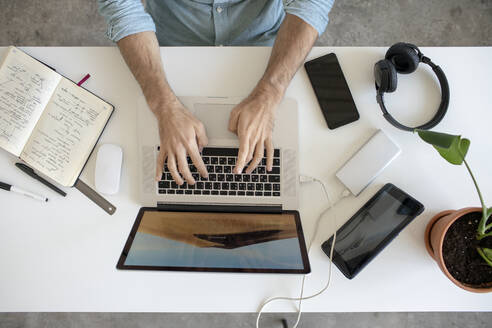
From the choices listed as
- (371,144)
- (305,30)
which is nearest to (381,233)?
(371,144)

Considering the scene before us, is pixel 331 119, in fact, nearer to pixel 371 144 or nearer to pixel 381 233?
pixel 371 144

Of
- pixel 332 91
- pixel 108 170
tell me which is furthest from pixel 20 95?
pixel 332 91

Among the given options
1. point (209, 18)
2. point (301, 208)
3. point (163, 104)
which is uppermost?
point (209, 18)

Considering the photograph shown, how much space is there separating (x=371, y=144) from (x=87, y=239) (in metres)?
0.72

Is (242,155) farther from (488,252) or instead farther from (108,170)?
(488,252)

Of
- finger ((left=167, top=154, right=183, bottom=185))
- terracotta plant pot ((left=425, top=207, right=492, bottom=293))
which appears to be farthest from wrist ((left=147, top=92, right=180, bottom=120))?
terracotta plant pot ((left=425, top=207, right=492, bottom=293))

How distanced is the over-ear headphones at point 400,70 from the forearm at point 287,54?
0.59ft

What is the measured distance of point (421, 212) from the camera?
0.67m

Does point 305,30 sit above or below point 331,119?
above

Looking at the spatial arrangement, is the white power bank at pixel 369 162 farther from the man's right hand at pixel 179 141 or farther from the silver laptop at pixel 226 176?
the man's right hand at pixel 179 141

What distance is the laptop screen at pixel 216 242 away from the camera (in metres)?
0.59

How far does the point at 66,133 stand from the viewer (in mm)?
751

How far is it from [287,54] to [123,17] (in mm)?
421

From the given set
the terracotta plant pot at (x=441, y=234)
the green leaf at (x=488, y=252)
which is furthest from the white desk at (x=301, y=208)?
the green leaf at (x=488, y=252)
